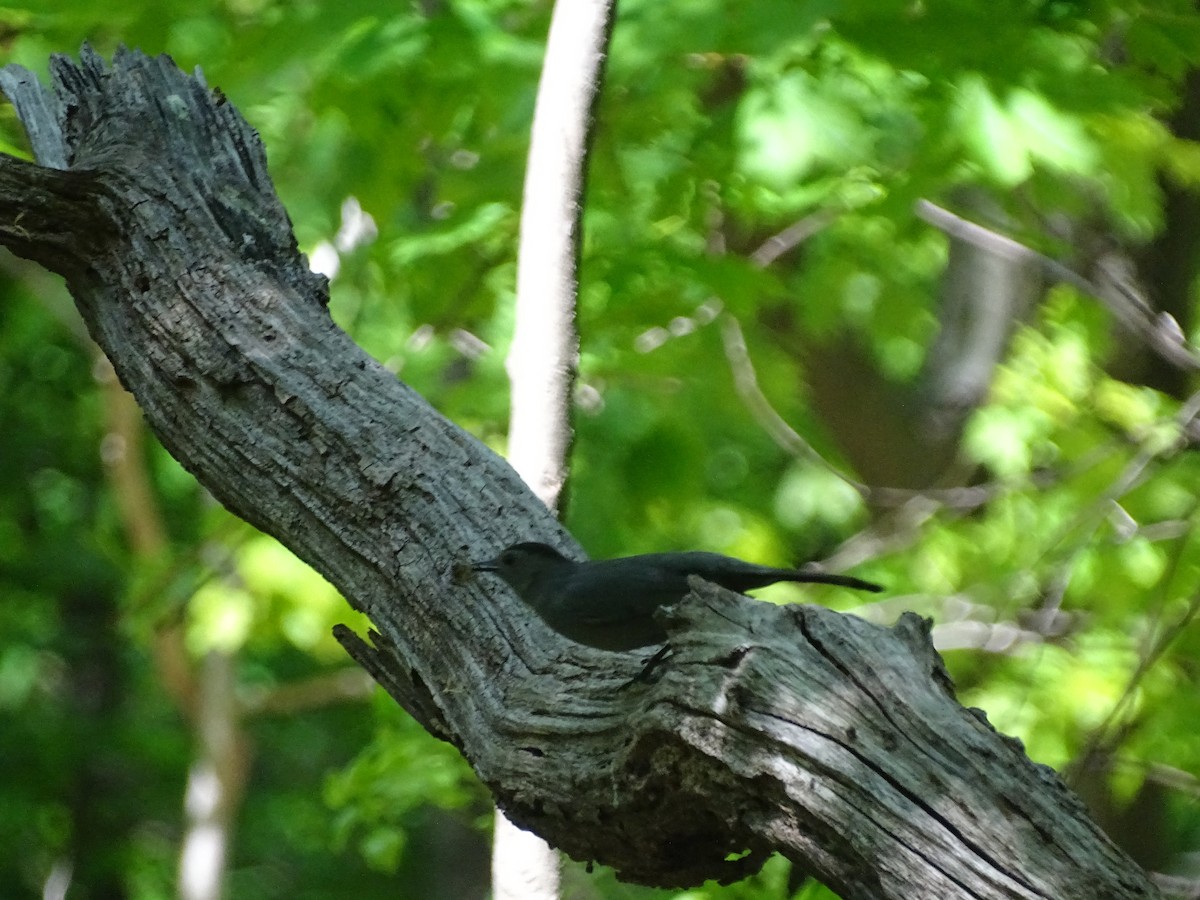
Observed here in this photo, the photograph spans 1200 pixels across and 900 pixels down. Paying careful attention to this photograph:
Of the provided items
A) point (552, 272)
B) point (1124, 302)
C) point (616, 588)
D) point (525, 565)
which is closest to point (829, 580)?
point (616, 588)

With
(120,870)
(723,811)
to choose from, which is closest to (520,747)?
(723,811)

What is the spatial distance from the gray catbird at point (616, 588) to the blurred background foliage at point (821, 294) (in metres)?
1.13

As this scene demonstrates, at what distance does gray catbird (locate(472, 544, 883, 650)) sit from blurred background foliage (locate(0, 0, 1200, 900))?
3.72 feet

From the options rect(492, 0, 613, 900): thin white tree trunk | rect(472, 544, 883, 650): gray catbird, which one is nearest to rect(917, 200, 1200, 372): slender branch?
rect(492, 0, 613, 900): thin white tree trunk

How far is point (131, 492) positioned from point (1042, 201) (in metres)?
5.85

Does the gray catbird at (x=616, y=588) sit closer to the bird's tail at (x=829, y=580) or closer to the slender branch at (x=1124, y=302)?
the bird's tail at (x=829, y=580)

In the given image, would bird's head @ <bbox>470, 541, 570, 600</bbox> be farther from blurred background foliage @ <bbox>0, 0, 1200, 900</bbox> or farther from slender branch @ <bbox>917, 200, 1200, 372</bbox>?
slender branch @ <bbox>917, 200, 1200, 372</bbox>

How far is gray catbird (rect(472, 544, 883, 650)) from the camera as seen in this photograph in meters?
2.21

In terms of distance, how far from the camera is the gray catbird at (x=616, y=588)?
7.24ft

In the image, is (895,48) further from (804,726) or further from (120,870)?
(120,870)

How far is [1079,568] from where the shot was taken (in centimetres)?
420

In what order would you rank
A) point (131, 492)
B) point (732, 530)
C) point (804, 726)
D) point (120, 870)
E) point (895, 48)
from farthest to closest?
point (120, 870) → point (131, 492) → point (732, 530) → point (895, 48) → point (804, 726)

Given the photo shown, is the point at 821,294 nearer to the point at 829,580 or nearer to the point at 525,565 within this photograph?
the point at 525,565

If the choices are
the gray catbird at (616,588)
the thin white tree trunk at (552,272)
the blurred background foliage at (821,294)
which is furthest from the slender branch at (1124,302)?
the gray catbird at (616,588)
